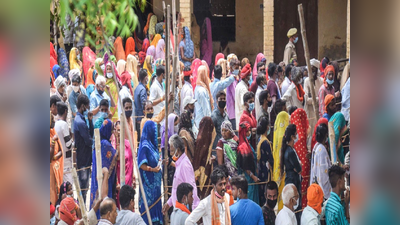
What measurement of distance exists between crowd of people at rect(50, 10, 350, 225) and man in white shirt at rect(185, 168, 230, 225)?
1cm

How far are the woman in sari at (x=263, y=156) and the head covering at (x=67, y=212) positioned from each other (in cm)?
204

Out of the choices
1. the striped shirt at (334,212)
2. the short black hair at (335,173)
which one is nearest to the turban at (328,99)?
the short black hair at (335,173)

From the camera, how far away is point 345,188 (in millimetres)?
6801

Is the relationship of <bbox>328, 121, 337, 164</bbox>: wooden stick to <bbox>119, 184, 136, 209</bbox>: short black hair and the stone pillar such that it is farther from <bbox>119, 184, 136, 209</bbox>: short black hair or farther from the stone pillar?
<bbox>119, 184, 136, 209</bbox>: short black hair

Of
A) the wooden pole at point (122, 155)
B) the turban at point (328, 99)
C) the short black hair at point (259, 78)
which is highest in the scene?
the short black hair at point (259, 78)

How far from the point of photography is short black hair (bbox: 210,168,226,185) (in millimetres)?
6598

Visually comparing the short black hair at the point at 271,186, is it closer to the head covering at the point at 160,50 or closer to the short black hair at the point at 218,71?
the short black hair at the point at 218,71

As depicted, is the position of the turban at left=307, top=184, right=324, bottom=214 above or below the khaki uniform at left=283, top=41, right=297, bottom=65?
below

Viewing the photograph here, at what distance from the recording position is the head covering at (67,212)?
658cm

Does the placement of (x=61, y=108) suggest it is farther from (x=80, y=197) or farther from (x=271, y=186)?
(x=271, y=186)

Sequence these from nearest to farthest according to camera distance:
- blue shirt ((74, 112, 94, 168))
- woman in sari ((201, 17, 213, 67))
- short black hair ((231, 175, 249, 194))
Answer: short black hair ((231, 175, 249, 194)), blue shirt ((74, 112, 94, 168)), woman in sari ((201, 17, 213, 67))

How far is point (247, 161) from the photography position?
6.79m

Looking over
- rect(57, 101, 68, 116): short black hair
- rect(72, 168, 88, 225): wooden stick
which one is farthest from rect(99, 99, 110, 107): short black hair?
rect(72, 168, 88, 225): wooden stick

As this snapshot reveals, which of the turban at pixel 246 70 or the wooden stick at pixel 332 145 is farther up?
the turban at pixel 246 70
